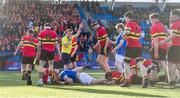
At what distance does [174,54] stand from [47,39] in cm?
455


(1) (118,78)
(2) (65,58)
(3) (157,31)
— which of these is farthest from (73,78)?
(2) (65,58)

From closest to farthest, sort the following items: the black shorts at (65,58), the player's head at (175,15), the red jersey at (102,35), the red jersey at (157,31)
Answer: the player's head at (175,15) < the red jersey at (157,31) < the red jersey at (102,35) < the black shorts at (65,58)

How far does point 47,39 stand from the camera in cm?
1734

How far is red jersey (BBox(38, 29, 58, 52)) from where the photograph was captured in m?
17.3

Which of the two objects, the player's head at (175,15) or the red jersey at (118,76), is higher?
the player's head at (175,15)

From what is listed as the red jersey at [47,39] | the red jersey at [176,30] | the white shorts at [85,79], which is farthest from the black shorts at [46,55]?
the red jersey at [176,30]

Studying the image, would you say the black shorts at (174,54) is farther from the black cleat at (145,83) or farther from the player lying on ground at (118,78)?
the player lying on ground at (118,78)

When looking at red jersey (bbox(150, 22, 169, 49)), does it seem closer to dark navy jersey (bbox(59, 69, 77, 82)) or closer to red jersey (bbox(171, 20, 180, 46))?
red jersey (bbox(171, 20, 180, 46))

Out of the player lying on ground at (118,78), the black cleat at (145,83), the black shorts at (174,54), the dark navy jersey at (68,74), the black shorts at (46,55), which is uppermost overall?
the black shorts at (46,55)

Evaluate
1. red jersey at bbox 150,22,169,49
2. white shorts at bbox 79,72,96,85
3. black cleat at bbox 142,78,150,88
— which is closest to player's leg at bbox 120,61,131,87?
black cleat at bbox 142,78,150,88

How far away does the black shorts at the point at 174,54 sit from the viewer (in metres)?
15.2

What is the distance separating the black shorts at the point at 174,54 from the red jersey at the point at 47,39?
4.26 m

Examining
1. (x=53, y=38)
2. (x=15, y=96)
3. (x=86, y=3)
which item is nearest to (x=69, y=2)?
(x=86, y=3)

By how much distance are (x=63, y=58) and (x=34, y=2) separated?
70.4 feet
